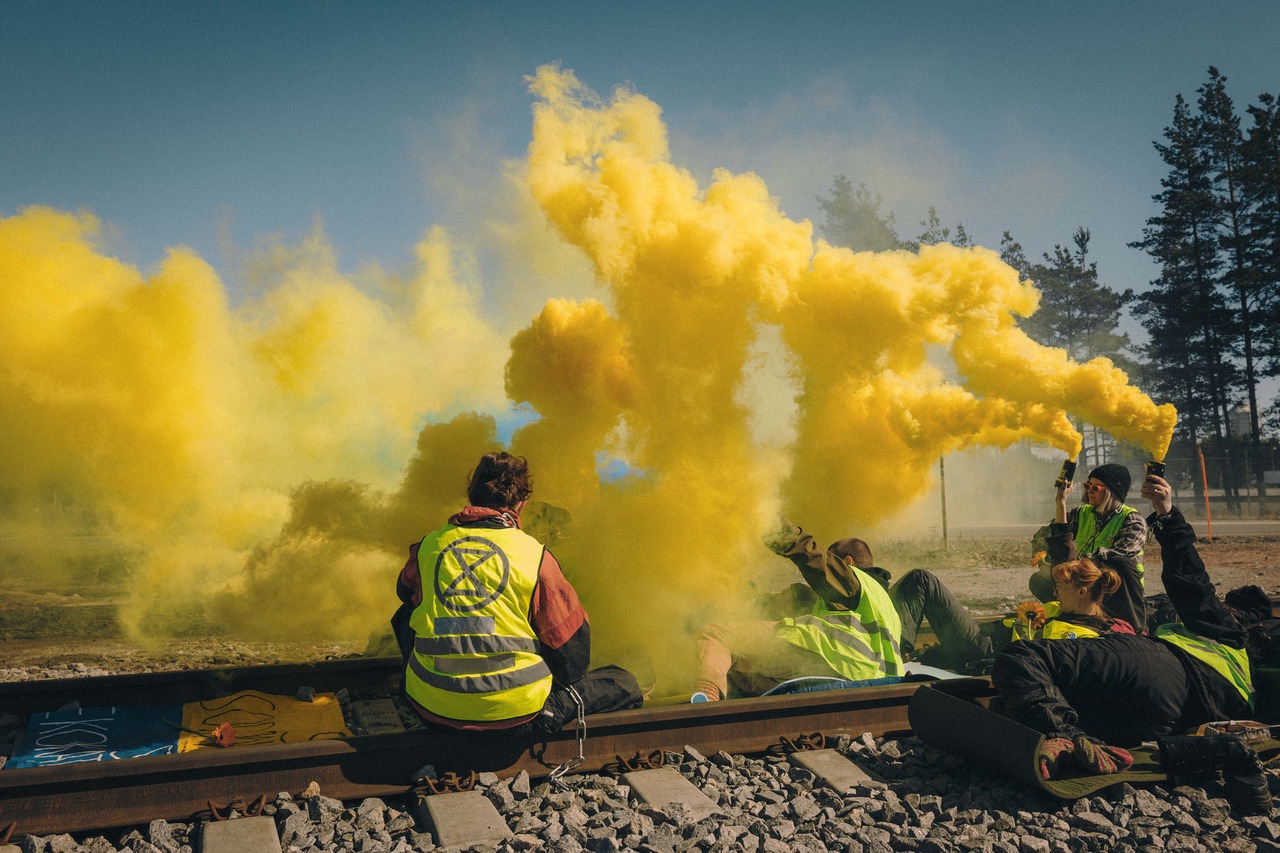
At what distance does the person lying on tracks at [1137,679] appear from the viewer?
14.5 ft

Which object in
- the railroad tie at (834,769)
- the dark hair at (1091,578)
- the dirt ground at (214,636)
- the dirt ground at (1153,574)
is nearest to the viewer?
the railroad tie at (834,769)

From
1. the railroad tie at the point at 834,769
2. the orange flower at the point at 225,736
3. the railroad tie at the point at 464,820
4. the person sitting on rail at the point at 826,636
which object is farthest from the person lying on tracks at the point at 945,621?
the orange flower at the point at 225,736

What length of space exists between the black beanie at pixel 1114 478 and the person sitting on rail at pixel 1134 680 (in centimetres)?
142

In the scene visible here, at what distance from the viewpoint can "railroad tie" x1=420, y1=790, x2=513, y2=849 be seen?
3.85 metres

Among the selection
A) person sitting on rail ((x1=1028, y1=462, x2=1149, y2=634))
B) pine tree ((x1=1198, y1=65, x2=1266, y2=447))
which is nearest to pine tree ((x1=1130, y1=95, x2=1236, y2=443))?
pine tree ((x1=1198, y1=65, x2=1266, y2=447))

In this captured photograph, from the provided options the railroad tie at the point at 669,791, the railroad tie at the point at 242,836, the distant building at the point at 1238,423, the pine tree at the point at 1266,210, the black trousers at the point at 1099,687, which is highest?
→ the pine tree at the point at 1266,210

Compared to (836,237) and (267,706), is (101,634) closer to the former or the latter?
(267,706)

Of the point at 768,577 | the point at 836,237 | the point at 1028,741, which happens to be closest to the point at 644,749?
the point at 1028,741

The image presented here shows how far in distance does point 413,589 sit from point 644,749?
1656mm

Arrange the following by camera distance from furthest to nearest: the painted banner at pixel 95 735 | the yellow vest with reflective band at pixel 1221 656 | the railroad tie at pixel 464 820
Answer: the yellow vest with reflective band at pixel 1221 656, the painted banner at pixel 95 735, the railroad tie at pixel 464 820

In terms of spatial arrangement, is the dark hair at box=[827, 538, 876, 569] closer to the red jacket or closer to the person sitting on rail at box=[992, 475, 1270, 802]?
the person sitting on rail at box=[992, 475, 1270, 802]

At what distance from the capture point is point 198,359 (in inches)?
344

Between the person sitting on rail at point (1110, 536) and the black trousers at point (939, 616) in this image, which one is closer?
the person sitting on rail at point (1110, 536)

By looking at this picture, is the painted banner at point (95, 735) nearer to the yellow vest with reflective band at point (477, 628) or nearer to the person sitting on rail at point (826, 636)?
the yellow vest with reflective band at point (477, 628)
